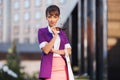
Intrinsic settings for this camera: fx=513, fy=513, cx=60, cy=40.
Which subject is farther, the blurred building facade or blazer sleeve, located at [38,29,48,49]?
the blurred building facade

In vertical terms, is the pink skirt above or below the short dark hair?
below

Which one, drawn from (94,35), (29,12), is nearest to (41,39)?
(94,35)

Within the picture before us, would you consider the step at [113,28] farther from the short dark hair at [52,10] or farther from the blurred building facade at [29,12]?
the short dark hair at [52,10]

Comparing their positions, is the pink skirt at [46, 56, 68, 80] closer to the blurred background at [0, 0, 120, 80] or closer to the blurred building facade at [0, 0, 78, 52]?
the blurred building facade at [0, 0, 78, 52]

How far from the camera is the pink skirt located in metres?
3.86

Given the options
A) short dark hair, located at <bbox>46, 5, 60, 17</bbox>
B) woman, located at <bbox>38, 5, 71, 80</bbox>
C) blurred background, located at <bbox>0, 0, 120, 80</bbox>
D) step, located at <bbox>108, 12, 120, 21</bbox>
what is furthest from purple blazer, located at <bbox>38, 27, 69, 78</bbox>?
step, located at <bbox>108, 12, 120, 21</bbox>

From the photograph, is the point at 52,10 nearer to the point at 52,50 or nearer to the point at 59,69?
the point at 52,50

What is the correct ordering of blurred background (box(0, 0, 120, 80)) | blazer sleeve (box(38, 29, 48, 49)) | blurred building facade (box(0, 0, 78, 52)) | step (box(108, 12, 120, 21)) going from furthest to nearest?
step (box(108, 12, 120, 21)) < blurred background (box(0, 0, 120, 80)) < blurred building facade (box(0, 0, 78, 52)) < blazer sleeve (box(38, 29, 48, 49))

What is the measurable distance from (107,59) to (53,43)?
24.1ft

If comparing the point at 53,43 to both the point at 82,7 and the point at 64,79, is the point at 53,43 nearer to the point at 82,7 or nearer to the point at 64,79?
the point at 64,79

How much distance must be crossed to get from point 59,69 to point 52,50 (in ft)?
0.51

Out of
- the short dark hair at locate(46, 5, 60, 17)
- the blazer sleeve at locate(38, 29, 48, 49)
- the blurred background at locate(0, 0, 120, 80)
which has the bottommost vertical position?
the blurred background at locate(0, 0, 120, 80)

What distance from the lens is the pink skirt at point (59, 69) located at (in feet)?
12.7

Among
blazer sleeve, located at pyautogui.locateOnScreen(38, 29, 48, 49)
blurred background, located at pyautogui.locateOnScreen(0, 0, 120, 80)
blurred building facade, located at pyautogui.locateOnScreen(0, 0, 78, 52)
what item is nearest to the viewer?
blazer sleeve, located at pyautogui.locateOnScreen(38, 29, 48, 49)
